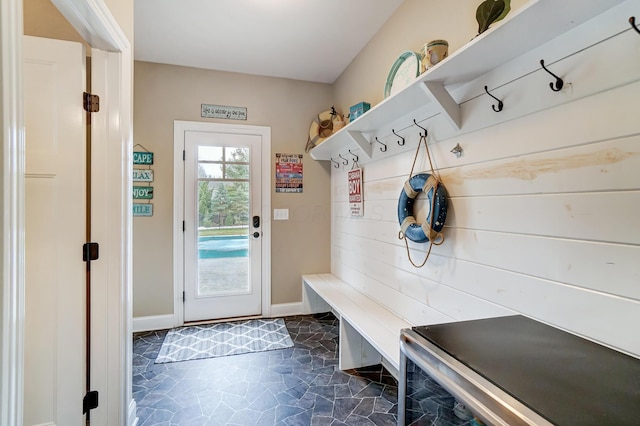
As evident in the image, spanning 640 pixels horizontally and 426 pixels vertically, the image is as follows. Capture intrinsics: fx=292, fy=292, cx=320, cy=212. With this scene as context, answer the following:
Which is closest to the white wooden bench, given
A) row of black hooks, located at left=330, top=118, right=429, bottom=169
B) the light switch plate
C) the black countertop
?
the black countertop

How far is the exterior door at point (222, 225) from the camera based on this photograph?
3037 millimetres

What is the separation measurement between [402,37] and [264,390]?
265 cm

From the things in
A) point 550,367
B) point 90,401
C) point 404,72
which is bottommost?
point 90,401

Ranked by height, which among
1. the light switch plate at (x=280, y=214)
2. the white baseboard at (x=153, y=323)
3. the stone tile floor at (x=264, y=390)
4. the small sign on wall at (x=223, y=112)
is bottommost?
the stone tile floor at (x=264, y=390)

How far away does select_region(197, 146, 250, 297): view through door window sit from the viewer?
3.07 metres

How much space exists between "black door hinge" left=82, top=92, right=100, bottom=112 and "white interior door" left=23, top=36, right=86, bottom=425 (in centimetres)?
2

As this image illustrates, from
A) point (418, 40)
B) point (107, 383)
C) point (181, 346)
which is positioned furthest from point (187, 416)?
point (418, 40)

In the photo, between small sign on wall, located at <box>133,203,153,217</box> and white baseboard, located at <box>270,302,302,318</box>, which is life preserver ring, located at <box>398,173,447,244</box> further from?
small sign on wall, located at <box>133,203,153,217</box>

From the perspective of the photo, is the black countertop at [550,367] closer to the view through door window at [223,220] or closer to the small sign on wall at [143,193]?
the view through door window at [223,220]

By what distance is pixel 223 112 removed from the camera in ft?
10.3

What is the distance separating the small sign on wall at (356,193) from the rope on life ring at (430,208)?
73 cm

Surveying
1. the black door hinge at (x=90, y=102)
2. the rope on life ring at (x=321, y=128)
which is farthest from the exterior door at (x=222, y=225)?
the black door hinge at (x=90, y=102)

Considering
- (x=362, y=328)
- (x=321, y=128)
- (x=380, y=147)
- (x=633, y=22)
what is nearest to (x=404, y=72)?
(x=380, y=147)

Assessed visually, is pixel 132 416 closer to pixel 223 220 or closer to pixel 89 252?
pixel 89 252
